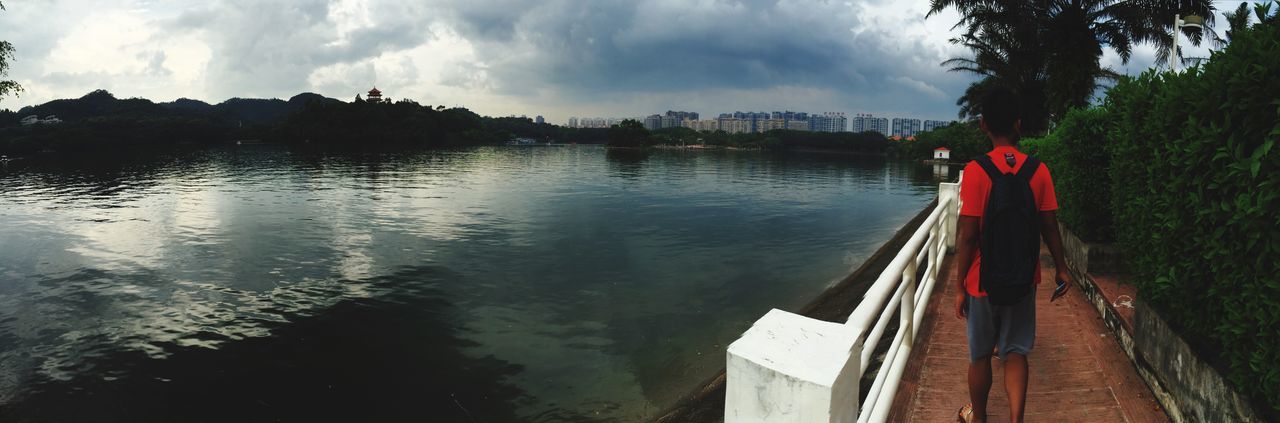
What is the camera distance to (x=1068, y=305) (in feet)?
19.6

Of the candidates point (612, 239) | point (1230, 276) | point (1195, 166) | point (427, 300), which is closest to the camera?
point (1230, 276)

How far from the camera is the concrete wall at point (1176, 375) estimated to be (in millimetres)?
2926

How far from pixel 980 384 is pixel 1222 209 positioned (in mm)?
1366

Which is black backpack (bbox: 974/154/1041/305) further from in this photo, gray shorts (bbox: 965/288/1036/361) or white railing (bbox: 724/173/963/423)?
white railing (bbox: 724/173/963/423)

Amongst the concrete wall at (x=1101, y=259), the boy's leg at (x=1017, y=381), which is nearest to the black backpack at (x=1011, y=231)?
the boy's leg at (x=1017, y=381)

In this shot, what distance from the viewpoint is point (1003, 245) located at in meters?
2.99

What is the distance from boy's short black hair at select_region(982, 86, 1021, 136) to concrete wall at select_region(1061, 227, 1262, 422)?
5.15ft

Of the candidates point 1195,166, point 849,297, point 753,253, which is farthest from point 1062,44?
point 1195,166

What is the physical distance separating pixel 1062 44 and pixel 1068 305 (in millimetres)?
18201

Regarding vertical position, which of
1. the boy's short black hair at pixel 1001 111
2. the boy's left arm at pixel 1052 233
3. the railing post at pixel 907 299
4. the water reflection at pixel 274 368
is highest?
the boy's short black hair at pixel 1001 111

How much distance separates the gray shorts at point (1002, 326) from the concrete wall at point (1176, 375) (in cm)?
82

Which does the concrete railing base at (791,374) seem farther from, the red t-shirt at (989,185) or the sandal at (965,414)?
the sandal at (965,414)

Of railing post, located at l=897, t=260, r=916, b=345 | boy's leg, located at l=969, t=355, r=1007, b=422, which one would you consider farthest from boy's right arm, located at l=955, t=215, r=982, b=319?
railing post, located at l=897, t=260, r=916, b=345

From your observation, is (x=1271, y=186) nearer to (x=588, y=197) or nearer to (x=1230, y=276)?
(x=1230, y=276)
